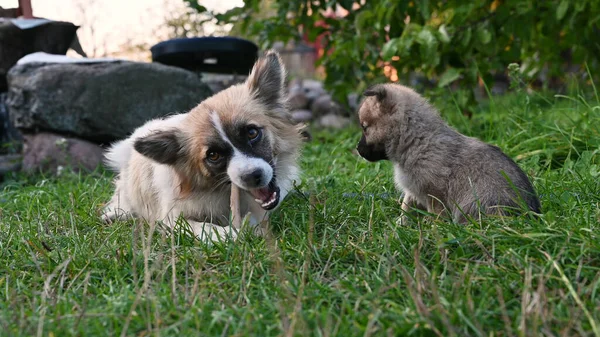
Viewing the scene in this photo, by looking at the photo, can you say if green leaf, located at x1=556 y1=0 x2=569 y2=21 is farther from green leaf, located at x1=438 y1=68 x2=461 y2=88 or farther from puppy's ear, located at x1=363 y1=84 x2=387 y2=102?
puppy's ear, located at x1=363 y1=84 x2=387 y2=102

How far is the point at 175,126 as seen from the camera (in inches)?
147

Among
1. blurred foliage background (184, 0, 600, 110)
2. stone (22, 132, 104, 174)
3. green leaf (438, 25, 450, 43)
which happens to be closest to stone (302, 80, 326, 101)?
blurred foliage background (184, 0, 600, 110)

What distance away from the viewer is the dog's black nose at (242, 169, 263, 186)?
10.7ft

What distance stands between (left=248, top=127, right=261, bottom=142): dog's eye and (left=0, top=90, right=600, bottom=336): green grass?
19.3 inches

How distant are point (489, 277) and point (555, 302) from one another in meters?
0.26

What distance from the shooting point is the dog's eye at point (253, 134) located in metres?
3.52

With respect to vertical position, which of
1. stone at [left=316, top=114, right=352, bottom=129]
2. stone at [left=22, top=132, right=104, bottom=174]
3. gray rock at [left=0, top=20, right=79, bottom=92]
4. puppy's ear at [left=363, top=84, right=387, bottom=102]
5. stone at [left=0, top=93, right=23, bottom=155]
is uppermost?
puppy's ear at [left=363, top=84, right=387, bottom=102]

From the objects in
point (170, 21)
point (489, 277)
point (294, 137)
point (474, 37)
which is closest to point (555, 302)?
point (489, 277)

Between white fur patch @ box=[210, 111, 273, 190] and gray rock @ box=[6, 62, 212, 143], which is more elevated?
white fur patch @ box=[210, 111, 273, 190]

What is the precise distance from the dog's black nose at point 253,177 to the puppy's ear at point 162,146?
606 millimetres

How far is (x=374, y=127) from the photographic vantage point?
12.1ft

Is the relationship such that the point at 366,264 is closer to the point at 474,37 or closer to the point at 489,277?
the point at 489,277

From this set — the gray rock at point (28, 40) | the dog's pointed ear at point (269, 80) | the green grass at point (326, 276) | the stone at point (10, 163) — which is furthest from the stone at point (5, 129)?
the dog's pointed ear at point (269, 80)

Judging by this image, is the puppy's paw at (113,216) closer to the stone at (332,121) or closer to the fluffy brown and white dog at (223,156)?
the fluffy brown and white dog at (223,156)
